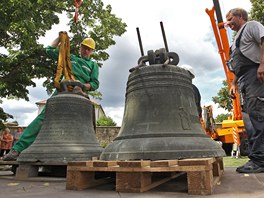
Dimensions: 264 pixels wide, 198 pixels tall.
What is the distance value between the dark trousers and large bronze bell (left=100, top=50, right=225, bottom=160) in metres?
0.64

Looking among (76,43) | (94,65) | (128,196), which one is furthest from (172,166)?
(76,43)

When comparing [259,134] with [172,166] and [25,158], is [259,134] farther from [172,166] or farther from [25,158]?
Answer: [25,158]

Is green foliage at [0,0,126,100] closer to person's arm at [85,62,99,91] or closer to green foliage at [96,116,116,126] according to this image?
person's arm at [85,62,99,91]

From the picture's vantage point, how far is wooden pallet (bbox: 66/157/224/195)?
7.70ft

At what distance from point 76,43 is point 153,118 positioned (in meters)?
10.1

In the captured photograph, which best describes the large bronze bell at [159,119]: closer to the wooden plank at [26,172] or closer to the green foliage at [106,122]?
the wooden plank at [26,172]

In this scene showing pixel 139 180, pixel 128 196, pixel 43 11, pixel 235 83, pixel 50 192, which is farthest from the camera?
pixel 43 11

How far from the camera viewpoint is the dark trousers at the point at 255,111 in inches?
141

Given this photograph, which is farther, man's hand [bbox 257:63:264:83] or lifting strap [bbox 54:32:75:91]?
lifting strap [bbox 54:32:75:91]

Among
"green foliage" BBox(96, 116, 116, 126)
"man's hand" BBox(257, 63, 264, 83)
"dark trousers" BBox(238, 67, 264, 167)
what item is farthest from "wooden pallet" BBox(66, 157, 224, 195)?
"green foliage" BBox(96, 116, 116, 126)

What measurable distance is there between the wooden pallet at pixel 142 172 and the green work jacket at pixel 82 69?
243 cm

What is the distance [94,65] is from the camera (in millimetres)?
5195

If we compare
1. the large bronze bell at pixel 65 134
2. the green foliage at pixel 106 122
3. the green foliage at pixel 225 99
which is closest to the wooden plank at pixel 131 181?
the large bronze bell at pixel 65 134

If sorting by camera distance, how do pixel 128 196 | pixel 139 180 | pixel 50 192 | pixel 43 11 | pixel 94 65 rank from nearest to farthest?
pixel 128 196 → pixel 139 180 → pixel 50 192 → pixel 94 65 → pixel 43 11
